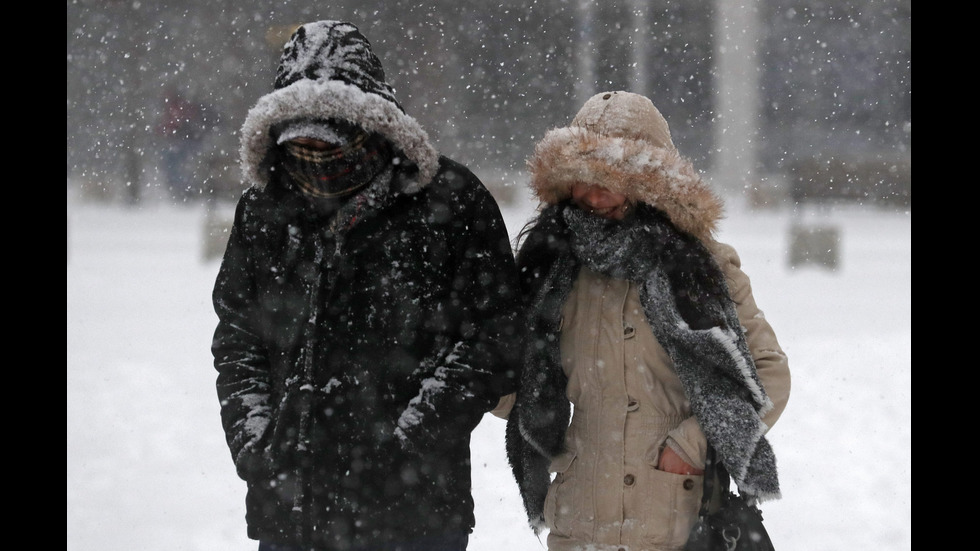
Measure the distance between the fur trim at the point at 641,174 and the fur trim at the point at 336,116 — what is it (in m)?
0.35

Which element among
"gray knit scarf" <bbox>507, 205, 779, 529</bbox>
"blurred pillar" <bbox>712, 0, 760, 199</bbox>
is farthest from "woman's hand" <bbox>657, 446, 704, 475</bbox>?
"blurred pillar" <bbox>712, 0, 760, 199</bbox>

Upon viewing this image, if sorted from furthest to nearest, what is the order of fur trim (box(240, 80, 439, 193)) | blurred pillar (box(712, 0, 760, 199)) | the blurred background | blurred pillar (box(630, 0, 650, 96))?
1. blurred pillar (box(630, 0, 650, 96))
2. blurred pillar (box(712, 0, 760, 199))
3. the blurred background
4. fur trim (box(240, 80, 439, 193))

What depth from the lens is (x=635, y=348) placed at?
2625 mm

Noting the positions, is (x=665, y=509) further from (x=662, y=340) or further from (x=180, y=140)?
(x=180, y=140)

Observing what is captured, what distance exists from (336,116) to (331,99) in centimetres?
4

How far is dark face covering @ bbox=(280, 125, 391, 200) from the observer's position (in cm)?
240

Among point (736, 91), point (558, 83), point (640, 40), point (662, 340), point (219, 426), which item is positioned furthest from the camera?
point (640, 40)

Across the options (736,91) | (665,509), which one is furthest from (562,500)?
(736,91)

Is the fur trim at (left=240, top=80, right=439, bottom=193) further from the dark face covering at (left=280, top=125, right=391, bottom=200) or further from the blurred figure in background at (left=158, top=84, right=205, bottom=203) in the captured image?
the blurred figure in background at (left=158, top=84, right=205, bottom=203)

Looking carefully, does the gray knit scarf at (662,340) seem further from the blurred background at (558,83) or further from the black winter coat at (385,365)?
the blurred background at (558,83)

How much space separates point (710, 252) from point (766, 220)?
13.7 meters

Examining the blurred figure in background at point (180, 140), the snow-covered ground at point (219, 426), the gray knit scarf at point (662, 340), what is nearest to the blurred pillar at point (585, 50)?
the blurred figure in background at point (180, 140)

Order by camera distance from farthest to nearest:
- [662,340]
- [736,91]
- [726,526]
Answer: [736,91]
[662,340]
[726,526]

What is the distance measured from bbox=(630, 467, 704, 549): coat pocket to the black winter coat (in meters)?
0.43
